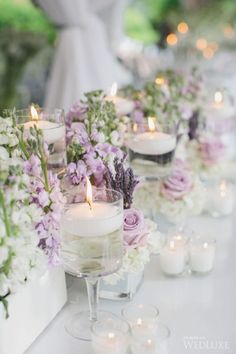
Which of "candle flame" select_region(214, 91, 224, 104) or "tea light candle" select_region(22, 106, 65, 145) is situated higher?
"tea light candle" select_region(22, 106, 65, 145)

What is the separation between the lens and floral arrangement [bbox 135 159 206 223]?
1325mm

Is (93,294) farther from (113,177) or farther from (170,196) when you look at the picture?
(170,196)

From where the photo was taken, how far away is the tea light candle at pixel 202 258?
1.15 metres

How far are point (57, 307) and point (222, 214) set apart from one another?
660 mm

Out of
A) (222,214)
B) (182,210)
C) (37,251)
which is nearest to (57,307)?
→ (37,251)

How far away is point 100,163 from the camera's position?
1034mm

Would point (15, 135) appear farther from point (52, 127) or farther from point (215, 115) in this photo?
point (215, 115)

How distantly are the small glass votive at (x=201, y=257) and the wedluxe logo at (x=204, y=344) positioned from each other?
0.24 m

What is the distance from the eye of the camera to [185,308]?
1035mm

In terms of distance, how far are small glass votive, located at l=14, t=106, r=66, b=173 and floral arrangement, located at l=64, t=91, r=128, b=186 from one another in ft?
0.12

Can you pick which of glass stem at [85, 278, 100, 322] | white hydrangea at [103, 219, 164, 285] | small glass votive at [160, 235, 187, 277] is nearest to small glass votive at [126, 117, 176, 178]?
small glass votive at [160, 235, 187, 277]

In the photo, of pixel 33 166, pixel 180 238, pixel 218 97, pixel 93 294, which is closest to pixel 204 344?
pixel 93 294

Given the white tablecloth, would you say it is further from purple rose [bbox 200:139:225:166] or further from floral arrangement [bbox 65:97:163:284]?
purple rose [bbox 200:139:225:166]

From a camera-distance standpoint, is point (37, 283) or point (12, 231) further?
point (37, 283)
